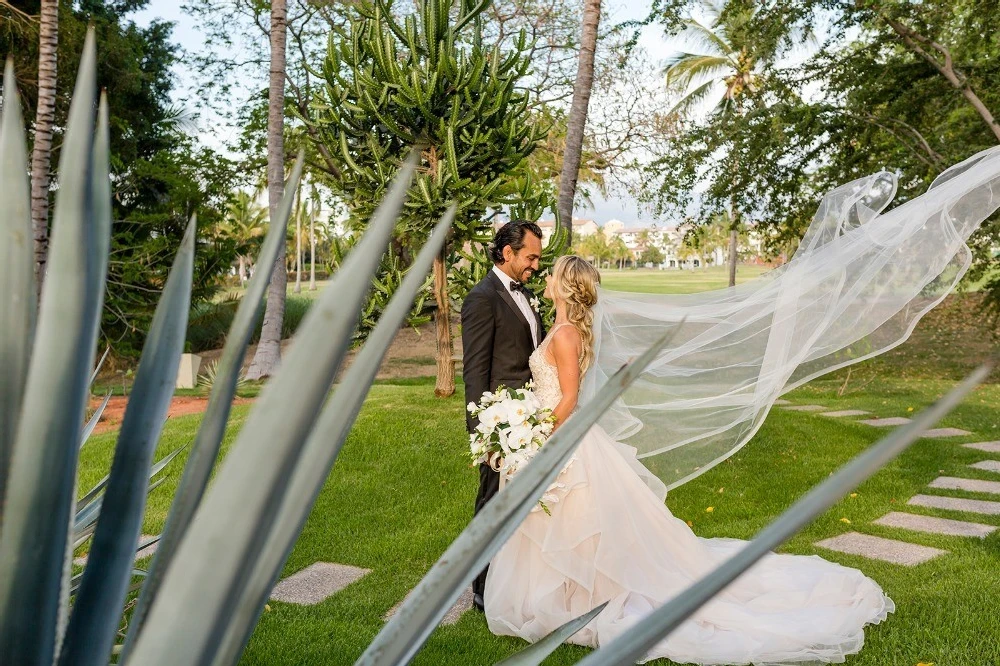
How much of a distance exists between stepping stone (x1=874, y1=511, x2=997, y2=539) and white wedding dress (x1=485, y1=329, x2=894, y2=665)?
1723 mm

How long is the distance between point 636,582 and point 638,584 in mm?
15

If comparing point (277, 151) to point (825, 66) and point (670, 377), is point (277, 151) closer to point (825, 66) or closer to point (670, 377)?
point (825, 66)

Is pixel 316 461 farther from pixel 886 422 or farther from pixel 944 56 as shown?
pixel 944 56

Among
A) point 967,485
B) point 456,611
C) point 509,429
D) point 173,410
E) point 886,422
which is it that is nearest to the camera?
point 509,429

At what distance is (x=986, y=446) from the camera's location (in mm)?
8883

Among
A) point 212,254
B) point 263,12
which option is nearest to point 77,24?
point 263,12

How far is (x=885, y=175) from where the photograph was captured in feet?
17.5

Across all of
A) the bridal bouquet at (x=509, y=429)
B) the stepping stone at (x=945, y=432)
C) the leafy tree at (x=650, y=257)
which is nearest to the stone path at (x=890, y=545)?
the bridal bouquet at (x=509, y=429)

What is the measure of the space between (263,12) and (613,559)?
1835 centimetres

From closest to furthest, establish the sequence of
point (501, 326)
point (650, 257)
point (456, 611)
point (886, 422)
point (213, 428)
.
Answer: point (213, 428), point (456, 611), point (501, 326), point (886, 422), point (650, 257)

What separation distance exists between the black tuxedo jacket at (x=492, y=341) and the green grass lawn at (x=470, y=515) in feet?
4.44

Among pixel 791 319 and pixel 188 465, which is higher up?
pixel 188 465

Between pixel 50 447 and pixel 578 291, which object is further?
pixel 578 291

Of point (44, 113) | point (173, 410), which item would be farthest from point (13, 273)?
point (173, 410)
